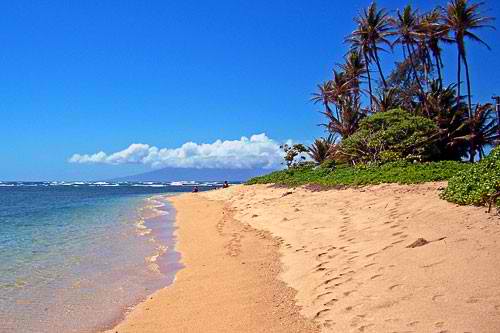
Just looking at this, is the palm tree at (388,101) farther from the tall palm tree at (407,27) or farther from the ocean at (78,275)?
the ocean at (78,275)

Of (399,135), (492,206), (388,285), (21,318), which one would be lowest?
(21,318)

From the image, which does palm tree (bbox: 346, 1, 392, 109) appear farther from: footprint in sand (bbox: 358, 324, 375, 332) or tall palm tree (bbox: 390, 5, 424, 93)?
footprint in sand (bbox: 358, 324, 375, 332)

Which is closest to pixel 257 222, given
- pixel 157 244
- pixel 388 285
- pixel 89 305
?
pixel 157 244

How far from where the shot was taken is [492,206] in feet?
25.2

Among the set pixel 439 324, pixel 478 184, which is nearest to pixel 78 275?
pixel 439 324

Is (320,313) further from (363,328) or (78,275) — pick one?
(78,275)

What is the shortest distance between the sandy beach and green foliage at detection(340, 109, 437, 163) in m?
16.2

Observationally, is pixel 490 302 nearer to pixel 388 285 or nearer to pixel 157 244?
pixel 388 285

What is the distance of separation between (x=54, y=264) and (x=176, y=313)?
A: 17.3 feet

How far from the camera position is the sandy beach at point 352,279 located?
472 cm

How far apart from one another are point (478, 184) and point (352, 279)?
404cm

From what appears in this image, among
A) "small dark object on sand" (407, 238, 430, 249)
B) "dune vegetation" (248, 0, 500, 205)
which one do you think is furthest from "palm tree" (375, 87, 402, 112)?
"small dark object on sand" (407, 238, 430, 249)

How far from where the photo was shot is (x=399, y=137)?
27.7m

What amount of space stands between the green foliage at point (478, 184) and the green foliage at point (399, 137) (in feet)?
52.1
